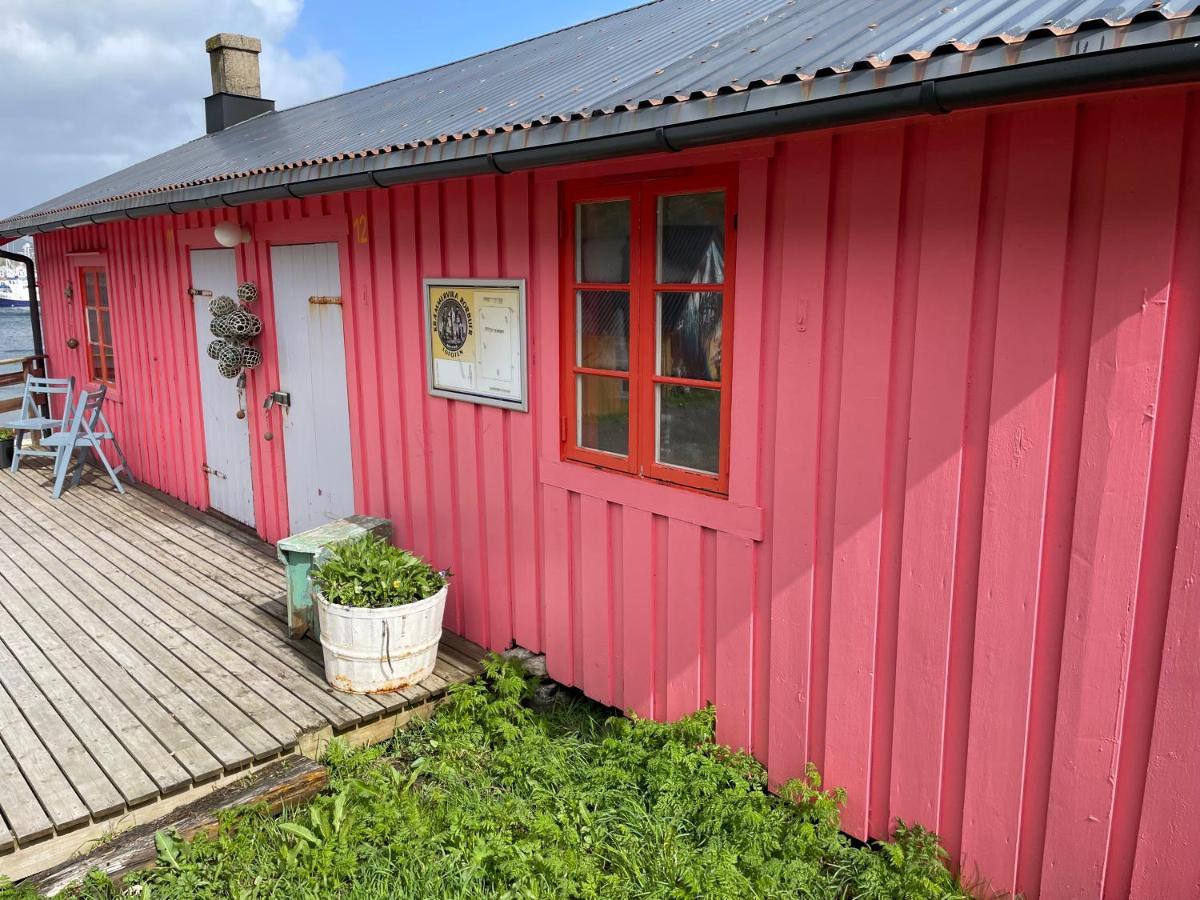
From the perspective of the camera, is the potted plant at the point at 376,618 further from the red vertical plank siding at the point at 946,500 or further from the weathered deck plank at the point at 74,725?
the weathered deck plank at the point at 74,725

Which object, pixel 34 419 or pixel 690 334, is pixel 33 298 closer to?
pixel 34 419

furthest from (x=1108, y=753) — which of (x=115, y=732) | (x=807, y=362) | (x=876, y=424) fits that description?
(x=115, y=732)

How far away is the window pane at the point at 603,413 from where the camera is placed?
3.99 m

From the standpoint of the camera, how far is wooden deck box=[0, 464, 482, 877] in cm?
352

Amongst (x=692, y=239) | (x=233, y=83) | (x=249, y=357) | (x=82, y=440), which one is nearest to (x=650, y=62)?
(x=692, y=239)

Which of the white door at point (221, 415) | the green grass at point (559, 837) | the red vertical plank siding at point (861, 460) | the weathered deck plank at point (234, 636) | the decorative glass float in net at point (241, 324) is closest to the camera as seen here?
the red vertical plank siding at point (861, 460)

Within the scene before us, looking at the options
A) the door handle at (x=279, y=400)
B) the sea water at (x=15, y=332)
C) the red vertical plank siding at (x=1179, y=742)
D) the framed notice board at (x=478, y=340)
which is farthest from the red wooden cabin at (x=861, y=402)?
the sea water at (x=15, y=332)

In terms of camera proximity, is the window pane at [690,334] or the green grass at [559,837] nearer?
the green grass at [559,837]

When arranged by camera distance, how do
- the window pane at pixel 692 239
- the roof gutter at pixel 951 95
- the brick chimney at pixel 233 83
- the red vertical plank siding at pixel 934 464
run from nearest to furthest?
the roof gutter at pixel 951 95 < the red vertical plank siding at pixel 934 464 < the window pane at pixel 692 239 < the brick chimney at pixel 233 83

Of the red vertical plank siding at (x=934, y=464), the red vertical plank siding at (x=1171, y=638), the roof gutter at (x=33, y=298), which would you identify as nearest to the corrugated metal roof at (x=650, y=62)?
the red vertical plank siding at (x=934, y=464)

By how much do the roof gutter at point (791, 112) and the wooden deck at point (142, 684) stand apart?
246 centimetres

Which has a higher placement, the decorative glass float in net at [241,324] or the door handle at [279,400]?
the decorative glass float in net at [241,324]

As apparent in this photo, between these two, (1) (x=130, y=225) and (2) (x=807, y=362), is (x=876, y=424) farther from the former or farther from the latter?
(1) (x=130, y=225)

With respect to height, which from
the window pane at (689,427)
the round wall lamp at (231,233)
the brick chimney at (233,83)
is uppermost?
the brick chimney at (233,83)
